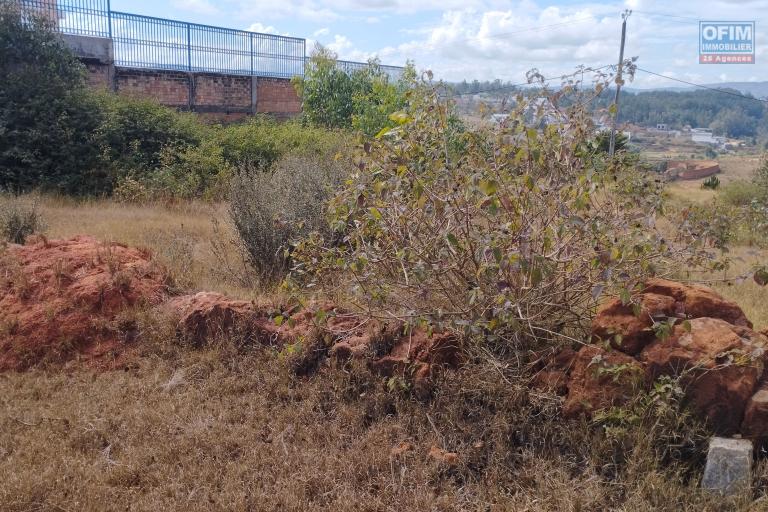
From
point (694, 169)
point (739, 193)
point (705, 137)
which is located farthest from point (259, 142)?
point (705, 137)

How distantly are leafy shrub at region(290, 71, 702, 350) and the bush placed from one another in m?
2.09

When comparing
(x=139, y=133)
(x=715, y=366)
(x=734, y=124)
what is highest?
(x=734, y=124)

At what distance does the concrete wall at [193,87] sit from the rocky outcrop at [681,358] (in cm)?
1472

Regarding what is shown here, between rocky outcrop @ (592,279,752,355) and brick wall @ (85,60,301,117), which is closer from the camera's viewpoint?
rocky outcrop @ (592,279,752,355)

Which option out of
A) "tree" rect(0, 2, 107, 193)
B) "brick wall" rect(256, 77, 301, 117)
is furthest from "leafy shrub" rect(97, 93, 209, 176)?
"brick wall" rect(256, 77, 301, 117)

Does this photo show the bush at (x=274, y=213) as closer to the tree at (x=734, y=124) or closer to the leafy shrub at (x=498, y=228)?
the leafy shrub at (x=498, y=228)

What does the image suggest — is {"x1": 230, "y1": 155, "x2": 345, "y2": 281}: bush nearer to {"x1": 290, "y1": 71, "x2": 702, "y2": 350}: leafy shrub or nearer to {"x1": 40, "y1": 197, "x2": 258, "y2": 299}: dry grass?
{"x1": 40, "y1": 197, "x2": 258, "y2": 299}: dry grass

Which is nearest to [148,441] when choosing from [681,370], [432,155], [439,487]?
[439,487]

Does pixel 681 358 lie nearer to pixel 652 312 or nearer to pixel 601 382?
pixel 652 312

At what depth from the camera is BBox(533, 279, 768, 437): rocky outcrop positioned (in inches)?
134

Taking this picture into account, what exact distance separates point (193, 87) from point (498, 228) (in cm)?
1797

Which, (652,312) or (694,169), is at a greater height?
(694,169)

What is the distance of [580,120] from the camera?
3998 millimetres

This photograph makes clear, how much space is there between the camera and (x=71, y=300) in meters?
5.34
